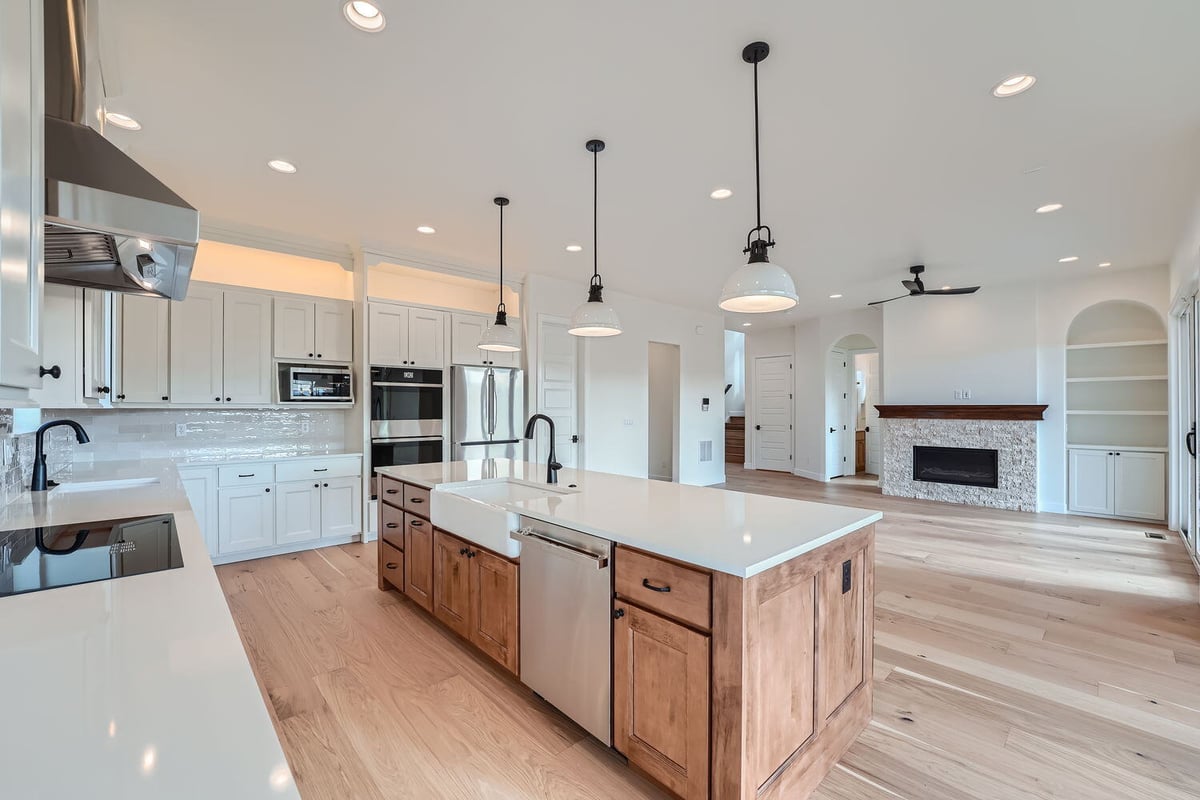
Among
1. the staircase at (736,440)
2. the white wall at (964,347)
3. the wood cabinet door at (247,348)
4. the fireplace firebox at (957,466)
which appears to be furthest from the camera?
the staircase at (736,440)

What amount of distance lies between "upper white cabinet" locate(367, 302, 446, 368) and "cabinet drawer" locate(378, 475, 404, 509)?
155cm

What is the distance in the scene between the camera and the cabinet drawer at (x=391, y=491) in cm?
324

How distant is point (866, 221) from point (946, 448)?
3.99 metres

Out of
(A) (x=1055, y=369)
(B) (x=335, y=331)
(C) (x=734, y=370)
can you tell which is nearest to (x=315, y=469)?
(B) (x=335, y=331)

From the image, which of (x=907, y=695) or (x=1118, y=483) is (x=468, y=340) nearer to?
(x=907, y=695)

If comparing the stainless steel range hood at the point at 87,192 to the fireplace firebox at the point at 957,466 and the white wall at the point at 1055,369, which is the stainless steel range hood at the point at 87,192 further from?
the white wall at the point at 1055,369

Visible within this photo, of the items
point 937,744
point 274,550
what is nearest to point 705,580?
point 937,744

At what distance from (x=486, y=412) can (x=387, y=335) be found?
1.20 metres

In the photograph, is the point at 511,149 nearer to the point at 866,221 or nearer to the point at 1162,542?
the point at 866,221

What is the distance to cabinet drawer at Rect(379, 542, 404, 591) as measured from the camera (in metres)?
3.24

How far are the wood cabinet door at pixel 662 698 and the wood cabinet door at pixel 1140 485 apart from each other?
22.1ft

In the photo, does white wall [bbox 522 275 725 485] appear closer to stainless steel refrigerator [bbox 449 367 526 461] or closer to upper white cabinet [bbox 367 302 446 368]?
stainless steel refrigerator [bbox 449 367 526 461]

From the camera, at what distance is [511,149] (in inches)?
116

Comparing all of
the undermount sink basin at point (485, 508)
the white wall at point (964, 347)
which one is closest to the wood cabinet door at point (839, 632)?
the undermount sink basin at point (485, 508)
